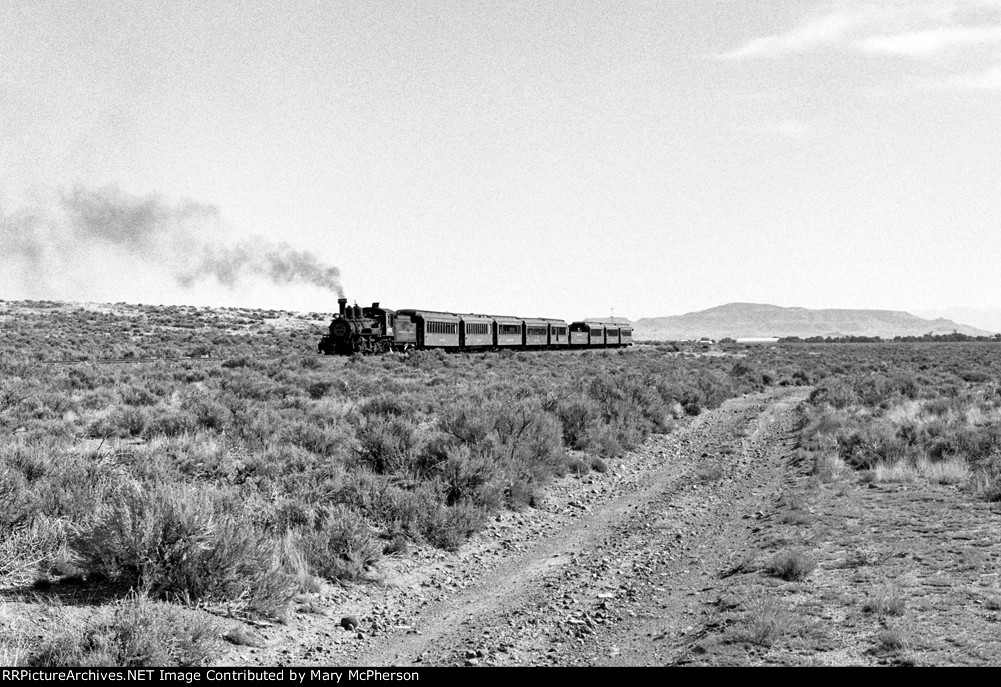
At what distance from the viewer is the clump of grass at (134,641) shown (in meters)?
5.78

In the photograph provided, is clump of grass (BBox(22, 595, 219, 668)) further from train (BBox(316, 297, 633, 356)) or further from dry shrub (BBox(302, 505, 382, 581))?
train (BBox(316, 297, 633, 356))

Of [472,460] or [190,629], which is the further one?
[472,460]

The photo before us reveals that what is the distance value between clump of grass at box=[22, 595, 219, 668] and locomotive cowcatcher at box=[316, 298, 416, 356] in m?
38.0

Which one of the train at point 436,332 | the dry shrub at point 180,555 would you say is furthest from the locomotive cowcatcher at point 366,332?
the dry shrub at point 180,555

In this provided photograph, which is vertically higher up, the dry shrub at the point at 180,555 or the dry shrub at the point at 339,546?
the dry shrub at the point at 180,555

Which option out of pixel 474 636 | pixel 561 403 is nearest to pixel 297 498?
pixel 474 636

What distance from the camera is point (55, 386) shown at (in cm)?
2444

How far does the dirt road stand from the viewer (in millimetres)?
7242

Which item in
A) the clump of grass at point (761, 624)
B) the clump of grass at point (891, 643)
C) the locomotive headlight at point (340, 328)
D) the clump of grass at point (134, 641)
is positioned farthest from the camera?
the locomotive headlight at point (340, 328)

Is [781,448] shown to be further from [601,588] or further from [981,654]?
[981,654]

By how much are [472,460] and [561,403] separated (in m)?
7.63

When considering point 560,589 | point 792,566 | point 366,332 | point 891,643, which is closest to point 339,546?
point 560,589

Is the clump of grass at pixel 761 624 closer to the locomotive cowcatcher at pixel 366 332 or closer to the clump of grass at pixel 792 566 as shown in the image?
the clump of grass at pixel 792 566

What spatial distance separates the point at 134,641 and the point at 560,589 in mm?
4933
